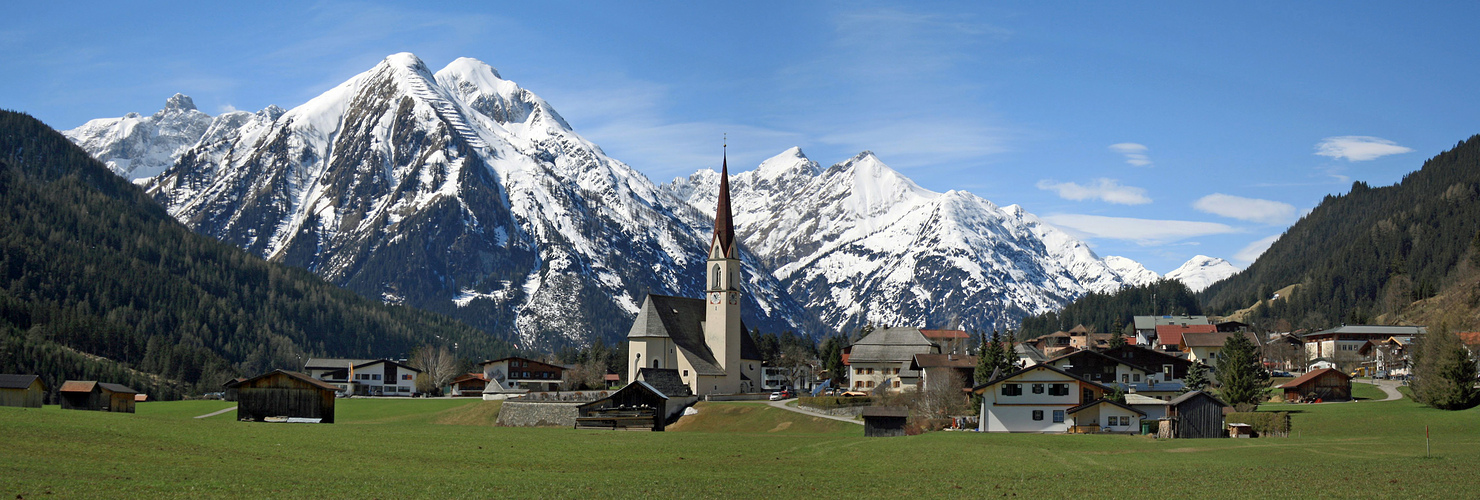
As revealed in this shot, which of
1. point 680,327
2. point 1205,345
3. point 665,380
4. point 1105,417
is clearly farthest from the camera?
point 1205,345

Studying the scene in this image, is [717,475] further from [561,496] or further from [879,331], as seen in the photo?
[879,331]

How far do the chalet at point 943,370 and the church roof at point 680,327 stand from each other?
23.2m

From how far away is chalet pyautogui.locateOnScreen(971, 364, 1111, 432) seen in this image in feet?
259

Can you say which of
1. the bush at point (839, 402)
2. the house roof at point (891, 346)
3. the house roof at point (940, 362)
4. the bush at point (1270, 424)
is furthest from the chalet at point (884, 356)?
the bush at point (1270, 424)

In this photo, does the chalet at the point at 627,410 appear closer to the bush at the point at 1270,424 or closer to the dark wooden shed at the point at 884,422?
the dark wooden shed at the point at 884,422

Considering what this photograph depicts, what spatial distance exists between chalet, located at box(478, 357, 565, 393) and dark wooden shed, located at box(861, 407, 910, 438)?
4138 inches

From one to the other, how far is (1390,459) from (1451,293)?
167674mm

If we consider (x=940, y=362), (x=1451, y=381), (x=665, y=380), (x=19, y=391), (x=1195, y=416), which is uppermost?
(x=940, y=362)

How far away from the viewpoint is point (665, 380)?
11594cm

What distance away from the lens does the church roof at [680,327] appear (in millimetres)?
127438

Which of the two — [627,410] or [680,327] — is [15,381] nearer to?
[627,410]

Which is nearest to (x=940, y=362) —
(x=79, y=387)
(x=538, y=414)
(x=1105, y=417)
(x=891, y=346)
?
(x=891, y=346)

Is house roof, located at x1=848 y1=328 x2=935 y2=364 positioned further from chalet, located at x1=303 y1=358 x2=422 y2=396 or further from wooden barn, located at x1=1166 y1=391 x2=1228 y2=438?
chalet, located at x1=303 y1=358 x2=422 y2=396

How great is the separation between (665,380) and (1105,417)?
50.6 metres
